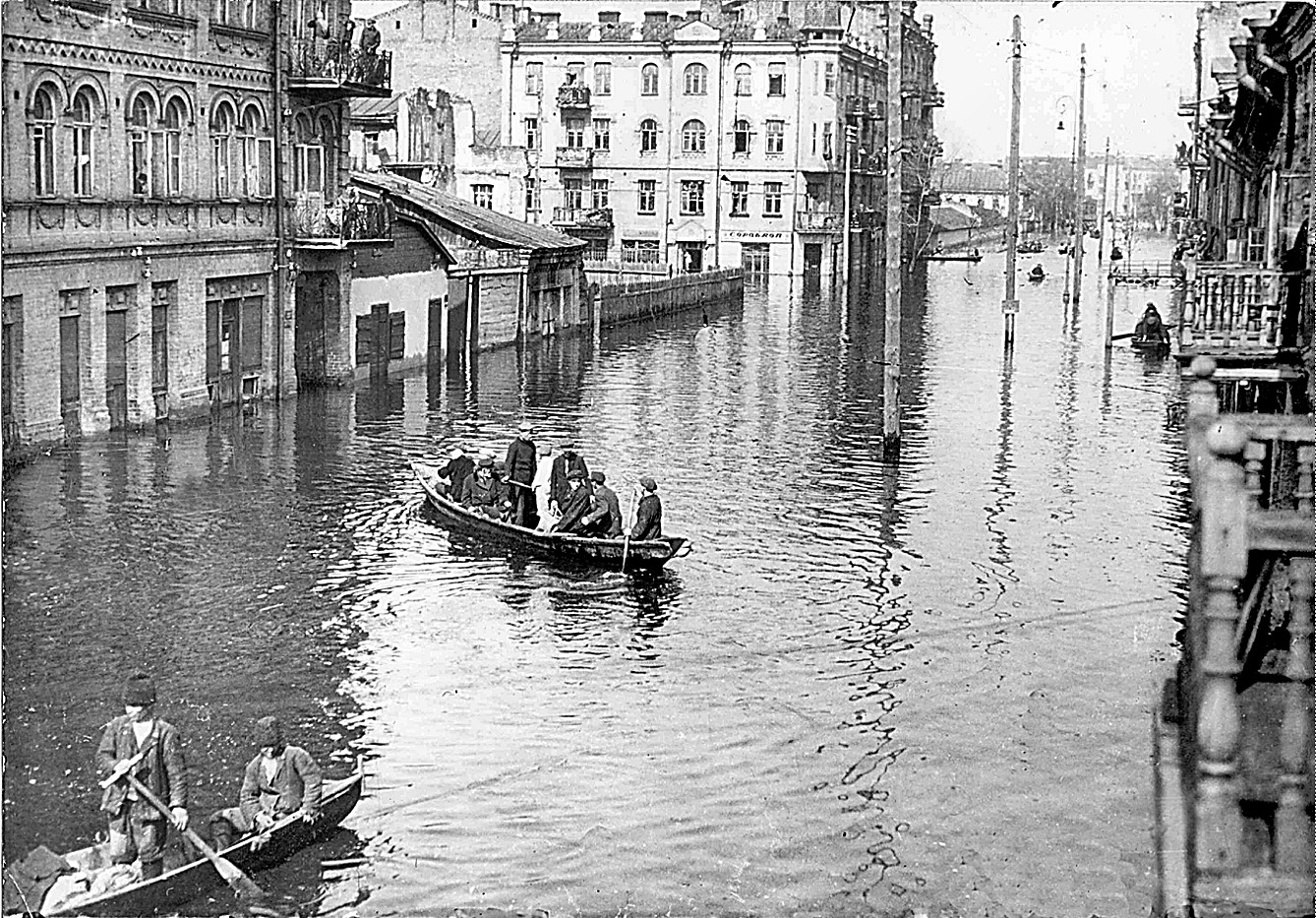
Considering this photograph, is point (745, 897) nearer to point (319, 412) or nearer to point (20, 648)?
point (20, 648)

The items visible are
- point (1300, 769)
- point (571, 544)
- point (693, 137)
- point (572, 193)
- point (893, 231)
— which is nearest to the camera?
point (1300, 769)

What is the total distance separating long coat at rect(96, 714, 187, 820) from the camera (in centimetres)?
1388

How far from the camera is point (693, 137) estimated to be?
10100cm

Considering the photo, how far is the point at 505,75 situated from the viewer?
101 meters

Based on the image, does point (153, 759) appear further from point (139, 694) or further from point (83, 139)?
point (83, 139)

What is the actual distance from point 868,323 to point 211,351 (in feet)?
128

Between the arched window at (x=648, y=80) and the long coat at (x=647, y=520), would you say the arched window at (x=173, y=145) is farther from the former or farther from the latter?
the arched window at (x=648, y=80)

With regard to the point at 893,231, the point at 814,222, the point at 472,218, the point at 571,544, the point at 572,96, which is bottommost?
the point at 571,544

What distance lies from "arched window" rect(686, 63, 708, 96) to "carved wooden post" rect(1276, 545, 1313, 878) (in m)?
91.5

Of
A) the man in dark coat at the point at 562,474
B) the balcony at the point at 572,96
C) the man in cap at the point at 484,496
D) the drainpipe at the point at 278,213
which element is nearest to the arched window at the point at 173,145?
the drainpipe at the point at 278,213

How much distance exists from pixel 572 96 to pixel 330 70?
187 feet

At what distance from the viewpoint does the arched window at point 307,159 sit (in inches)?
1729

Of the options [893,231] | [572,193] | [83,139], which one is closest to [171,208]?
[83,139]

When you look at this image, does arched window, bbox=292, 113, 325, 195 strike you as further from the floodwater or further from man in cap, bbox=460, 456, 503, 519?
man in cap, bbox=460, 456, 503, 519
